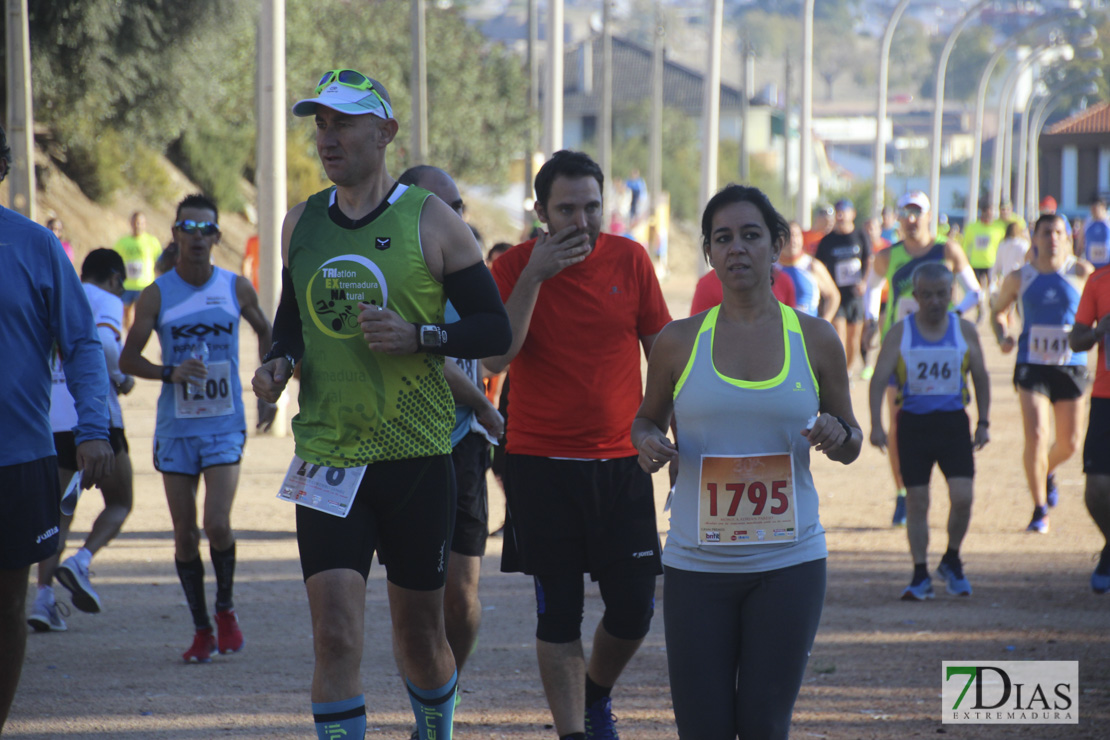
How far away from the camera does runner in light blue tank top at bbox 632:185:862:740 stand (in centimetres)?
392

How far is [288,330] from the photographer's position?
173 inches

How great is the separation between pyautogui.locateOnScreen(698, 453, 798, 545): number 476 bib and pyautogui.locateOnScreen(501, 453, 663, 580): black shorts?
38.2 inches

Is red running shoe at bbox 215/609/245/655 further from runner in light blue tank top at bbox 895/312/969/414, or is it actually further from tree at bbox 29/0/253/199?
tree at bbox 29/0/253/199

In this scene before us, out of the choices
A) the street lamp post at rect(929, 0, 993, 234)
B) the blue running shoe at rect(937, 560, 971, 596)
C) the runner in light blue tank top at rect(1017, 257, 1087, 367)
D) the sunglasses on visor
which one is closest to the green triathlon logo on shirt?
the sunglasses on visor

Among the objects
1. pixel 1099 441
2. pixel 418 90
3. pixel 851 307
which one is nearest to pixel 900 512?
pixel 1099 441


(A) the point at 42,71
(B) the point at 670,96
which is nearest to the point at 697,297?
(A) the point at 42,71

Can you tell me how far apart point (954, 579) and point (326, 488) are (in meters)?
4.93

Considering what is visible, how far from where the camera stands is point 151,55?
2934 cm

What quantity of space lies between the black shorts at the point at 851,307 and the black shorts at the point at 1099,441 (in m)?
9.02

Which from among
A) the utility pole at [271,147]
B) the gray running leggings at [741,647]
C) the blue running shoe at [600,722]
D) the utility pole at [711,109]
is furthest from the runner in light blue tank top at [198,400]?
the utility pole at [711,109]

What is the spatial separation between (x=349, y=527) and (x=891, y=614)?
4.25 m

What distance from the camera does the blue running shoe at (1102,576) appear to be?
7930 mm

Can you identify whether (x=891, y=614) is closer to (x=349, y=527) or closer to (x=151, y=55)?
(x=349, y=527)
